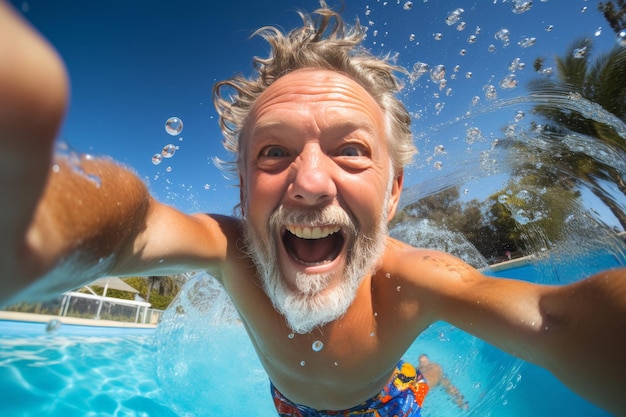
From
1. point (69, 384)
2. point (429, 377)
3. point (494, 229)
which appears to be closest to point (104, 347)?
point (69, 384)

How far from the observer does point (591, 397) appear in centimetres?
122

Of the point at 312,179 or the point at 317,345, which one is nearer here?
the point at 312,179

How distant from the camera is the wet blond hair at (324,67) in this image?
2414 millimetres

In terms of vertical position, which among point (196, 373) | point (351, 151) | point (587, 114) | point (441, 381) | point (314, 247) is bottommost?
point (196, 373)

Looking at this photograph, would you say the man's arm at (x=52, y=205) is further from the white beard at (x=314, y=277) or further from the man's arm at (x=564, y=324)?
the man's arm at (x=564, y=324)

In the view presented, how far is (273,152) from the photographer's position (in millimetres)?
1832

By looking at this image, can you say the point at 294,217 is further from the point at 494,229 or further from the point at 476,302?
the point at 494,229

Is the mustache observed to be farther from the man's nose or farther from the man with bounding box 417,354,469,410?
the man with bounding box 417,354,469,410

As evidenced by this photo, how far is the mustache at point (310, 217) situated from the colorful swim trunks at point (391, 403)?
132cm

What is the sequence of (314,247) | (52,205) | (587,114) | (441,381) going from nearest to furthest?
1. (52,205)
2. (314,247)
3. (441,381)
4. (587,114)

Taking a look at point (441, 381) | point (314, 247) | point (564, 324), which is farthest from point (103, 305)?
point (564, 324)

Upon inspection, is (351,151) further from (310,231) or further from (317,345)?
(317,345)

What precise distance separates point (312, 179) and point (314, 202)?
0.11 meters

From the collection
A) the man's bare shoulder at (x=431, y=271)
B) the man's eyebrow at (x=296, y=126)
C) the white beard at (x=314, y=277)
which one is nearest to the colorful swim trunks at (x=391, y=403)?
the white beard at (x=314, y=277)
